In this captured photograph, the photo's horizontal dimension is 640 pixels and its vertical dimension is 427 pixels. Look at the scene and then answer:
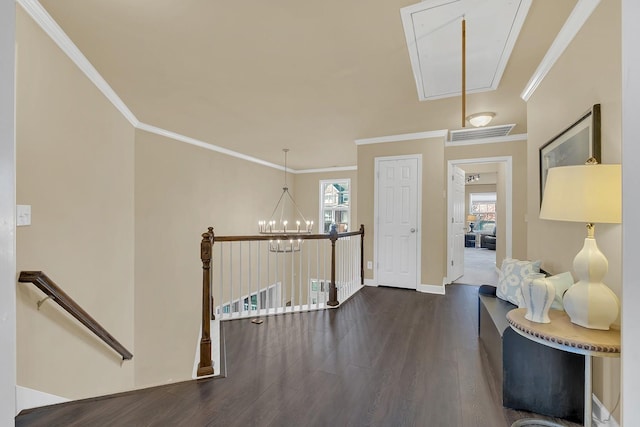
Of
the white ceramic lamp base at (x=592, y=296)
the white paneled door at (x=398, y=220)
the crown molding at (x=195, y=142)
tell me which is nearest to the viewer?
the white ceramic lamp base at (x=592, y=296)

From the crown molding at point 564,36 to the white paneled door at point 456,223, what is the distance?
233cm

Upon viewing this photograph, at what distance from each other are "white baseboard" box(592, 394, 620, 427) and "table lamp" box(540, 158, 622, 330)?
56 centimetres

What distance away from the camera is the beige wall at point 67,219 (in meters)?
1.85

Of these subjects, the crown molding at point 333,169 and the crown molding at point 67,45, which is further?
the crown molding at point 333,169

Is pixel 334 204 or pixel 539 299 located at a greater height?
pixel 334 204

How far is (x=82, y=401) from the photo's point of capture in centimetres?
181

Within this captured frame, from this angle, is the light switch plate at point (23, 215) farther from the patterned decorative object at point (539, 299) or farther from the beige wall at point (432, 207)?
the beige wall at point (432, 207)

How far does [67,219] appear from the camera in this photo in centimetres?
234

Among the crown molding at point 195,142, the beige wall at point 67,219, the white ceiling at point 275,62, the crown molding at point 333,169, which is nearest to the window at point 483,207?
the crown molding at point 333,169

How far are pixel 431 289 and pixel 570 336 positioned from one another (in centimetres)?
317

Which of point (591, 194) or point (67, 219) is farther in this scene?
point (67, 219)

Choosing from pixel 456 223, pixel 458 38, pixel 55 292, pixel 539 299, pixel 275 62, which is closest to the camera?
pixel 539 299

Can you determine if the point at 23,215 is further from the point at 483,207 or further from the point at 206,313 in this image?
the point at 483,207

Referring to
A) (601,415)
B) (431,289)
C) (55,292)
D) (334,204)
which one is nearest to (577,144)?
(601,415)
